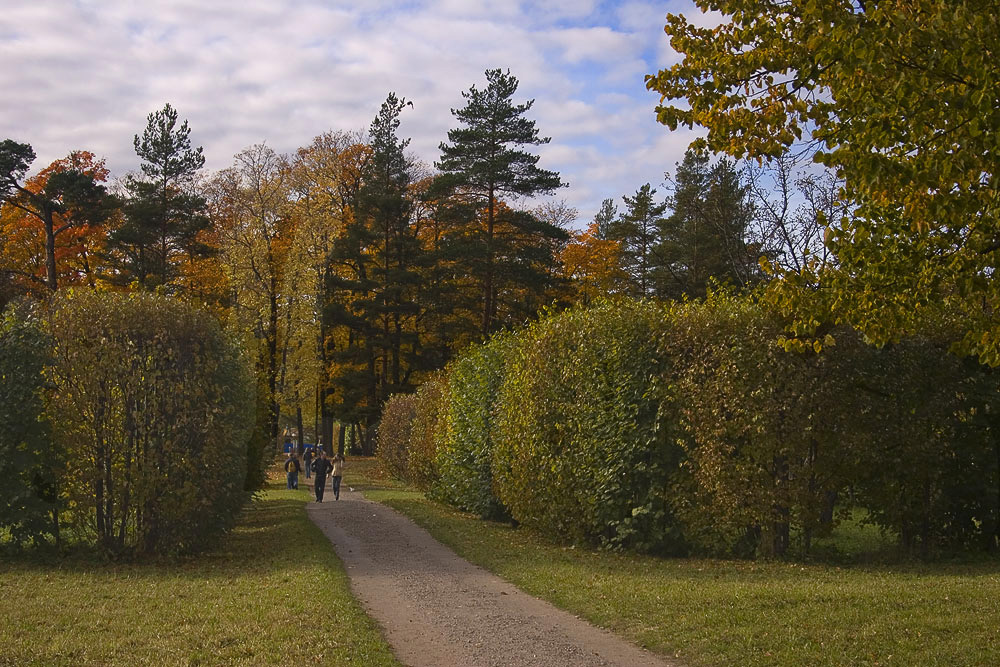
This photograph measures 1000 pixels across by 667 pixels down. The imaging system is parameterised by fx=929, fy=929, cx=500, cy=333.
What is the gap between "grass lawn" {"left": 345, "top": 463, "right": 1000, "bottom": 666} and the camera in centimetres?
716

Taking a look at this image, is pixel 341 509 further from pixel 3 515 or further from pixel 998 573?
pixel 998 573

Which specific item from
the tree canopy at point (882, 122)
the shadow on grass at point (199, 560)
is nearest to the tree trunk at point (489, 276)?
the shadow on grass at point (199, 560)

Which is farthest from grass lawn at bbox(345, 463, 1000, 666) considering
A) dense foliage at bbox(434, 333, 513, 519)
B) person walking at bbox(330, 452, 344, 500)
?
person walking at bbox(330, 452, 344, 500)

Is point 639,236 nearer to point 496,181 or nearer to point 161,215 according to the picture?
point 496,181

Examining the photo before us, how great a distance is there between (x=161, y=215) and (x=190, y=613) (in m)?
33.1

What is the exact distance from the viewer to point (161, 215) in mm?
39250

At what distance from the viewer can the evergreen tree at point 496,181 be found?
38781mm

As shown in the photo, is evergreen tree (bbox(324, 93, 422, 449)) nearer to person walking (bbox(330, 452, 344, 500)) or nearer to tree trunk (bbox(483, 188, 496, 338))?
tree trunk (bbox(483, 188, 496, 338))

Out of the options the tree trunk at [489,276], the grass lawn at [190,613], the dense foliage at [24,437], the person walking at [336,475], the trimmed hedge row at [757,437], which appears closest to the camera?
the grass lawn at [190,613]

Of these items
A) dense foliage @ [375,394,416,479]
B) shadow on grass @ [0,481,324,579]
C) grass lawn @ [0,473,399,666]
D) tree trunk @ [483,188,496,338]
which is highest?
tree trunk @ [483,188,496,338]

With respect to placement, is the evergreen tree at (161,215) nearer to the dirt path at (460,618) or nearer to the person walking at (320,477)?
the person walking at (320,477)

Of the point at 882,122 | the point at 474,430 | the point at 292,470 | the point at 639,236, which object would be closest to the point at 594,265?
the point at 639,236

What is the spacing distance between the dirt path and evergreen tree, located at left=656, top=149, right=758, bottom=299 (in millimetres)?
11778

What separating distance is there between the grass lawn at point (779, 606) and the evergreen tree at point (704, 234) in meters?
11.1
